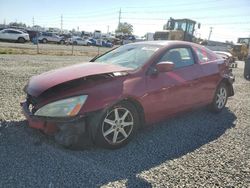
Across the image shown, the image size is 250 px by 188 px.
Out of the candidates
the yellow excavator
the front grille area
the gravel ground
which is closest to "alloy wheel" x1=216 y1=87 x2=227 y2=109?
the gravel ground

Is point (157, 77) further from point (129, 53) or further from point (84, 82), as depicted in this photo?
point (84, 82)

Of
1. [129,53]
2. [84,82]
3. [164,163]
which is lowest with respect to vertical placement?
[164,163]

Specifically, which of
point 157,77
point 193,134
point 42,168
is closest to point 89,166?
point 42,168

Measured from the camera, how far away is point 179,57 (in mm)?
4461

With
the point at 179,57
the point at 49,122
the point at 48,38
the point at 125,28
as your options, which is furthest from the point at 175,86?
the point at 125,28

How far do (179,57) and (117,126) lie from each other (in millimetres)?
1860

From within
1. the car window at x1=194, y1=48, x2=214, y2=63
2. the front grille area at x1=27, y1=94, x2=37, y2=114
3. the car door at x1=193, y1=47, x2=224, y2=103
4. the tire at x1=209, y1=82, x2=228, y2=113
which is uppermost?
the car window at x1=194, y1=48, x2=214, y2=63

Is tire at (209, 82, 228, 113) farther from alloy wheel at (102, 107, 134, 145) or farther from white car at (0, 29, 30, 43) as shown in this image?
white car at (0, 29, 30, 43)

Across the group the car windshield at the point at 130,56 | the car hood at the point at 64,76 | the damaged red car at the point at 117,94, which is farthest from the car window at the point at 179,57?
the car hood at the point at 64,76

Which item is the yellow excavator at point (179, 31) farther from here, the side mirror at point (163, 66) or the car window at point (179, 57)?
the side mirror at point (163, 66)

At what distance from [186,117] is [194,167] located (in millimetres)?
1968

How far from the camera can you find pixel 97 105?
10.3 ft

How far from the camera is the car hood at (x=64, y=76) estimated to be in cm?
338

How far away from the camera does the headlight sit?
10.1ft
